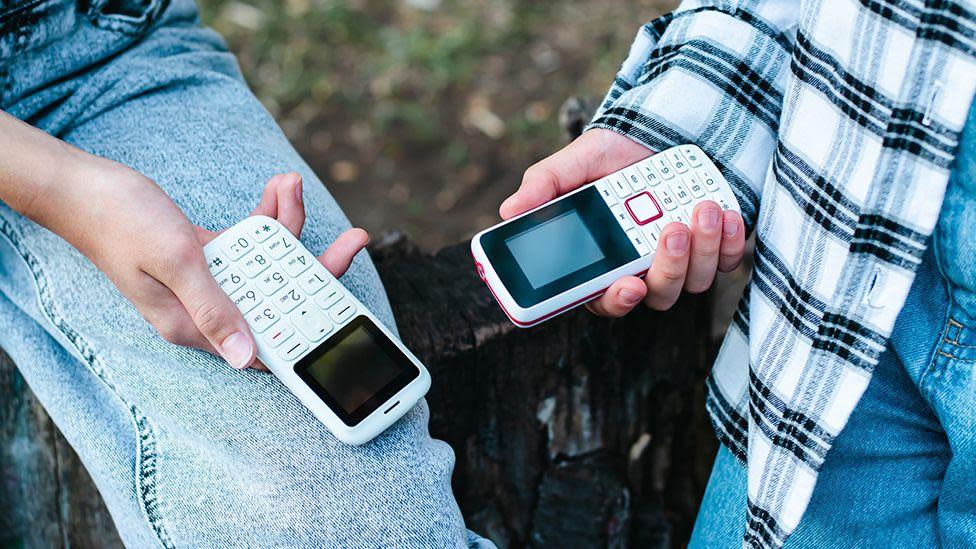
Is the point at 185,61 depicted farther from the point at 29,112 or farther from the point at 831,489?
the point at 831,489

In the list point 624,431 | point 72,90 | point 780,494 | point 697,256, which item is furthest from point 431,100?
point 780,494

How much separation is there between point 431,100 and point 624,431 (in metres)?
1.34

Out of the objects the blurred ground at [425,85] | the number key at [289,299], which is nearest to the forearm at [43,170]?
the number key at [289,299]

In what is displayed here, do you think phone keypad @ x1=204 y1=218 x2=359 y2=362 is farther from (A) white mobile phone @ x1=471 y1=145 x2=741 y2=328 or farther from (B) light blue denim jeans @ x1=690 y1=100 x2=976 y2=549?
(B) light blue denim jeans @ x1=690 y1=100 x2=976 y2=549

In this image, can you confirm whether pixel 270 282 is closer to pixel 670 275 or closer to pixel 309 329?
pixel 309 329

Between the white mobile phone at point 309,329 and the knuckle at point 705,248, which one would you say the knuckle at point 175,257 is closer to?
the white mobile phone at point 309,329

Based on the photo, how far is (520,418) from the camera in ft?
4.25

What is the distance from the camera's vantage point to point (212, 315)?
2.76 feet

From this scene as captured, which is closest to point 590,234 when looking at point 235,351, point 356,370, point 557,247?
point 557,247

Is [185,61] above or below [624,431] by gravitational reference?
above

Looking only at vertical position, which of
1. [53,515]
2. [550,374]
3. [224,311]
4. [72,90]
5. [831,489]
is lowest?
[53,515]

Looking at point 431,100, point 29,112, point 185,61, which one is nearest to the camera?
point 29,112

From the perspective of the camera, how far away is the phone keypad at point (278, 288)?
3.01 feet

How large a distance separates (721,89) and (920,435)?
41 cm
